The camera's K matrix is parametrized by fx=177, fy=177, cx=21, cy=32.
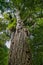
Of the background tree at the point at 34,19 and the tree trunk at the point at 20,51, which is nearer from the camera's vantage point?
the tree trunk at the point at 20,51

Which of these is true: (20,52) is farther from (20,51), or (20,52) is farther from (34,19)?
(34,19)

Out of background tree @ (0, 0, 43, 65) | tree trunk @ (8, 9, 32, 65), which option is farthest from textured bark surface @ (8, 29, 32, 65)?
background tree @ (0, 0, 43, 65)

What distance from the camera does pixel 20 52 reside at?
4680 mm

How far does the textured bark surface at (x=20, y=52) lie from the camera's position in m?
4.55

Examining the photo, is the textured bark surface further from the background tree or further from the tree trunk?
the background tree

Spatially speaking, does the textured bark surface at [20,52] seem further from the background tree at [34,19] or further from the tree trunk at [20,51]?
the background tree at [34,19]

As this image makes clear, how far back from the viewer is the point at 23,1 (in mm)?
5633

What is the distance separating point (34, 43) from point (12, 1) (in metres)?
1.82

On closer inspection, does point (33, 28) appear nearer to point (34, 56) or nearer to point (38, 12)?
point (38, 12)

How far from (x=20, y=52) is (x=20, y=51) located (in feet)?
0.11

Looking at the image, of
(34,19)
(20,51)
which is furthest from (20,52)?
(34,19)

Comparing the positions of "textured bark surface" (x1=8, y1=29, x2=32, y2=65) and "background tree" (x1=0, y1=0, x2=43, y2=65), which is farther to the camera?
"background tree" (x1=0, y1=0, x2=43, y2=65)

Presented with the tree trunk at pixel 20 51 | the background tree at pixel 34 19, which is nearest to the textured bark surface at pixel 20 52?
the tree trunk at pixel 20 51

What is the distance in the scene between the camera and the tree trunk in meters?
4.55
